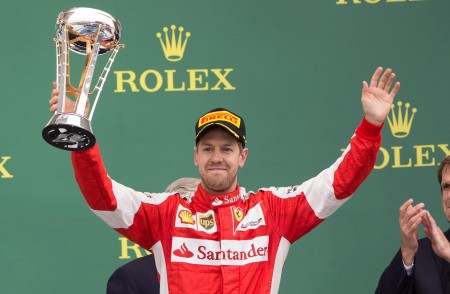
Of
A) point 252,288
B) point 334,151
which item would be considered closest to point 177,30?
point 334,151

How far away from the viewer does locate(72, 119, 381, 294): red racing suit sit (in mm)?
2186

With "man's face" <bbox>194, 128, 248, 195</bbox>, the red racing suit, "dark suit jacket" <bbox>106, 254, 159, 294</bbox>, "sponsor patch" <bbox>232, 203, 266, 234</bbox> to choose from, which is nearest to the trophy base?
the red racing suit

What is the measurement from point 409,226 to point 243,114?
2.84ft

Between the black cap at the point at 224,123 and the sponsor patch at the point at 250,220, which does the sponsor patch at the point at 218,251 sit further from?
the black cap at the point at 224,123

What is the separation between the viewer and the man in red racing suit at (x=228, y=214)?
2.19 meters

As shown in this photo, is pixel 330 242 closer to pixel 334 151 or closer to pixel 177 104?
pixel 334 151

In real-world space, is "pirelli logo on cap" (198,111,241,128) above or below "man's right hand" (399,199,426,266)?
above

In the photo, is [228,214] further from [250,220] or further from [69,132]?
[69,132]

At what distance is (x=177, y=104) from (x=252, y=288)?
926 millimetres

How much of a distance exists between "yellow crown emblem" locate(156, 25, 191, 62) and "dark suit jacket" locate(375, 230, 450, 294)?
1051 mm

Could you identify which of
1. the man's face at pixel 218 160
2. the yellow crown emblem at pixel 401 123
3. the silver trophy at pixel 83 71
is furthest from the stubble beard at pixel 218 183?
the yellow crown emblem at pixel 401 123

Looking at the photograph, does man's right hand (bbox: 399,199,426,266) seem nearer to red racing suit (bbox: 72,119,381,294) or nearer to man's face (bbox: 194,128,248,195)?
red racing suit (bbox: 72,119,381,294)

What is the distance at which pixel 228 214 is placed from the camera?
2.27 meters

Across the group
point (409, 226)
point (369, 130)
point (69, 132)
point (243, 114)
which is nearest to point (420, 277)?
point (409, 226)
